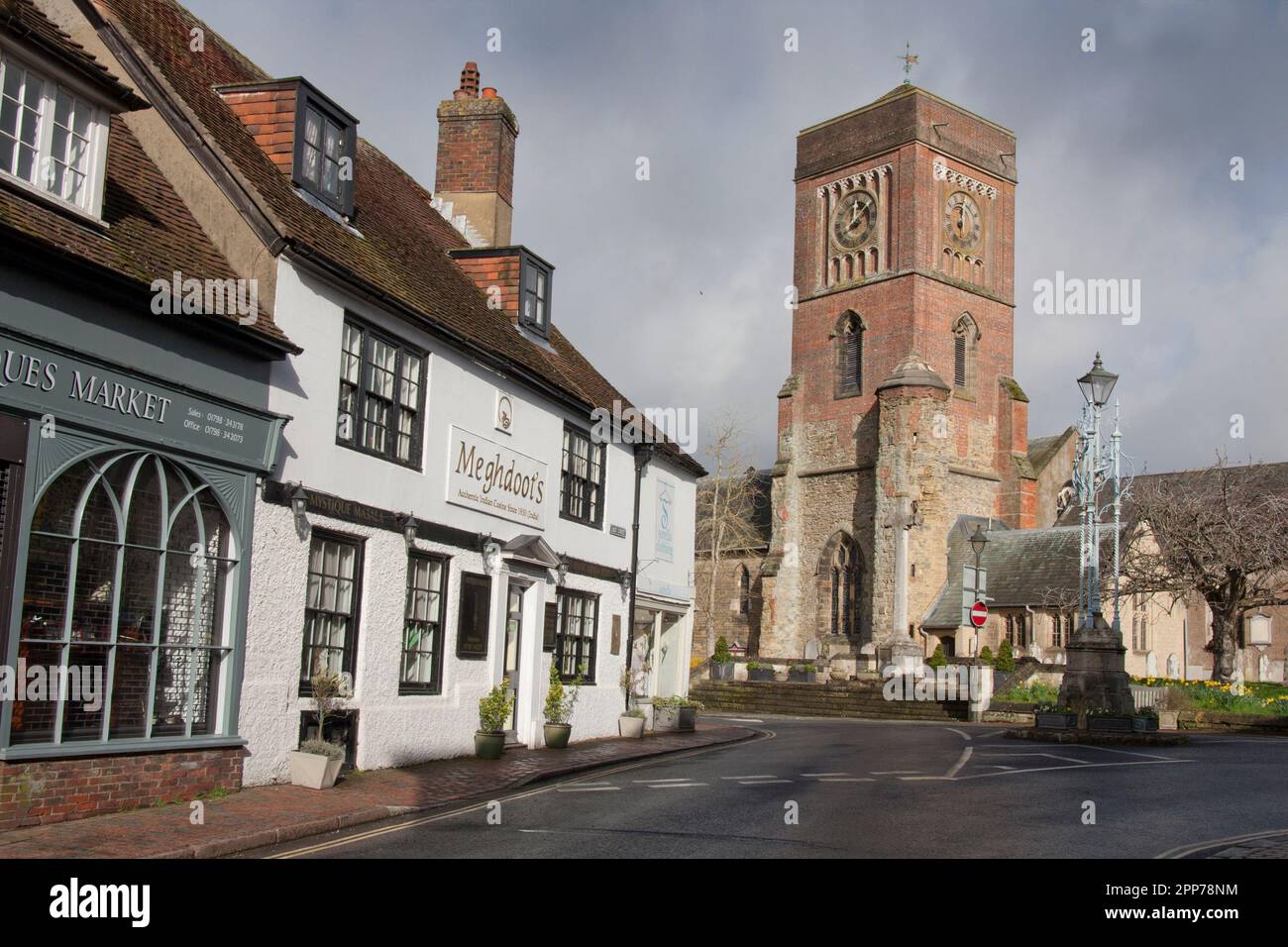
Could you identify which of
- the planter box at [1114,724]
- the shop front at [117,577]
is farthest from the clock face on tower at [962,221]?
the shop front at [117,577]

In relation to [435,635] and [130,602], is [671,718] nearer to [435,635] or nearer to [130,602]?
[435,635]

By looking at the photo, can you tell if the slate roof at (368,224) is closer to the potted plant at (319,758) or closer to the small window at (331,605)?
the small window at (331,605)

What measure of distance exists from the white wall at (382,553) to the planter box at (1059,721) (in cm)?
939

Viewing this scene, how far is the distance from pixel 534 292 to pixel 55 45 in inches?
472

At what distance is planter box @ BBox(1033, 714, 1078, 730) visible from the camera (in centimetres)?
2459

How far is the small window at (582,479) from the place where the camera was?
838 inches

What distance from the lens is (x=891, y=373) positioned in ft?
184

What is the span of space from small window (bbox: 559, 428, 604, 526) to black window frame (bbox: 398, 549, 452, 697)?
416 cm

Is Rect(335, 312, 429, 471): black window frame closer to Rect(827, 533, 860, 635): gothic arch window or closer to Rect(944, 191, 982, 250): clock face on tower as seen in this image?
Rect(827, 533, 860, 635): gothic arch window

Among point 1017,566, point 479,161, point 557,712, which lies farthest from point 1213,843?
point 1017,566

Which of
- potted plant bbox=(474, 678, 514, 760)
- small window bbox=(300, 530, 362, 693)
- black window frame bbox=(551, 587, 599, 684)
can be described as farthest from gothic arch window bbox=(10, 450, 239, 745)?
black window frame bbox=(551, 587, 599, 684)

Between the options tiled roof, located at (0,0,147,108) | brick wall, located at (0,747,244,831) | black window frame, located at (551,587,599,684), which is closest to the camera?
brick wall, located at (0,747,244,831)
